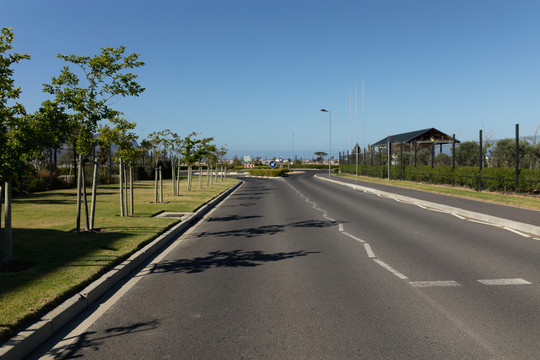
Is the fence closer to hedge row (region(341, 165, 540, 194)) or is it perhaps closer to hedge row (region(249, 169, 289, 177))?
hedge row (region(341, 165, 540, 194))

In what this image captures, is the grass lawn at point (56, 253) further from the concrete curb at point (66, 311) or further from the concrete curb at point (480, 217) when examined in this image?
the concrete curb at point (480, 217)

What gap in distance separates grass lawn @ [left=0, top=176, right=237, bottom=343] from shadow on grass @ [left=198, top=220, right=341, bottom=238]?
1488 millimetres

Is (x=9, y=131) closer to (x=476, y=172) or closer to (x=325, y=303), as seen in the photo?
(x=325, y=303)

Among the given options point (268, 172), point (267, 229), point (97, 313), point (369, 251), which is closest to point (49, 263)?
point (97, 313)

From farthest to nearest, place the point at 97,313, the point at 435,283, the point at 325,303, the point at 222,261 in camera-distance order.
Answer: the point at 222,261
the point at 435,283
the point at 325,303
the point at 97,313

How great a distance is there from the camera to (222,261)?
23.9 feet

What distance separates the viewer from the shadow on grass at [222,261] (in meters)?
6.81

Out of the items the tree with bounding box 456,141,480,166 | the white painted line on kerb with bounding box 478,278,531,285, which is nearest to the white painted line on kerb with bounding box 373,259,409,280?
the white painted line on kerb with bounding box 478,278,531,285

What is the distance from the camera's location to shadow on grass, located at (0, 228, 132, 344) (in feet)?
14.9

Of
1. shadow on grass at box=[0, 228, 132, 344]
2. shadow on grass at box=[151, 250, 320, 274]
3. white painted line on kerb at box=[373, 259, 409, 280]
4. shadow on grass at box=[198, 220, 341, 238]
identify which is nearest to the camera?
shadow on grass at box=[0, 228, 132, 344]

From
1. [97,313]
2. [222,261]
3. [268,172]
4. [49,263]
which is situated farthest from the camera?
[268,172]

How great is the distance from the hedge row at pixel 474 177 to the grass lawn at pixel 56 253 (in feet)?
53.9

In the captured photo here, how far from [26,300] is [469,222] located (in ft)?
37.3

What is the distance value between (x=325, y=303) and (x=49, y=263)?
15.1 ft
